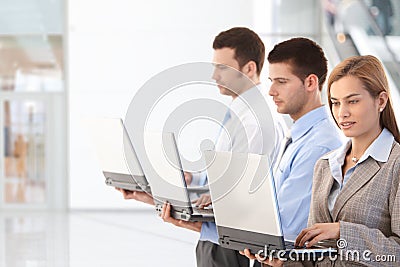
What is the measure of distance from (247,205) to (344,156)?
331 mm

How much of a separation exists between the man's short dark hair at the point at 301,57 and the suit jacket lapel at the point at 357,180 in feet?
1.81

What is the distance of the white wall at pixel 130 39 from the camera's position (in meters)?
13.0

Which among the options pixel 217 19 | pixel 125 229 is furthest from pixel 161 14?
pixel 125 229

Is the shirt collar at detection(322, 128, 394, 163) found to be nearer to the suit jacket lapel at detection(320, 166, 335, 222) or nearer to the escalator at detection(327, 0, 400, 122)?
the suit jacket lapel at detection(320, 166, 335, 222)

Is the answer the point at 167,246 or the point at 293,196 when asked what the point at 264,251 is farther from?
the point at 167,246

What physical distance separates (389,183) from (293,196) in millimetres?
492

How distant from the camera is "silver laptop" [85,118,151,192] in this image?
10.8 feet

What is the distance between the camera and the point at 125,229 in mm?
10914

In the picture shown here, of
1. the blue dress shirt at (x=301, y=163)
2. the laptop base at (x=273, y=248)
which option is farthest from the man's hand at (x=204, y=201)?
the laptop base at (x=273, y=248)

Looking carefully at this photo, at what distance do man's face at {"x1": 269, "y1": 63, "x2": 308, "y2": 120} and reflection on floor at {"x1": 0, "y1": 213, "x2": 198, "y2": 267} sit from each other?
201 inches

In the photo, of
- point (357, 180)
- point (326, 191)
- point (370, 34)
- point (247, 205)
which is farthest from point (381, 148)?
point (370, 34)

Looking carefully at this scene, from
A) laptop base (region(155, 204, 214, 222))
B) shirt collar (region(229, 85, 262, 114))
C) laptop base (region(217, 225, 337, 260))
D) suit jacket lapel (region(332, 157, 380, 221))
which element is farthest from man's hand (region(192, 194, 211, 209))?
suit jacket lapel (region(332, 157, 380, 221))

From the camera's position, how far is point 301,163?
2.86 metres

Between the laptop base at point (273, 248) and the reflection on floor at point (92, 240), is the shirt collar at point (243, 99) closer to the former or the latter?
the laptop base at point (273, 248)
